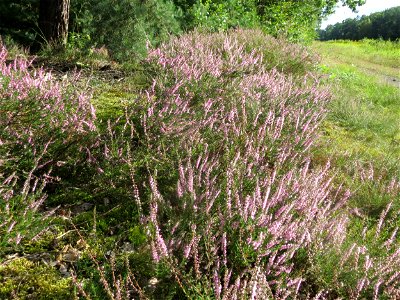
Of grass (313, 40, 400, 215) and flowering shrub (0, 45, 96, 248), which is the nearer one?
flowering shrub (0, 45, 96, 248)

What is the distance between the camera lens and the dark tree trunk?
607 cm

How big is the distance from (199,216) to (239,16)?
9.79 meters

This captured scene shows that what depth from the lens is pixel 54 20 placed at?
6.21 m

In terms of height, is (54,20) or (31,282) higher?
(54,20)

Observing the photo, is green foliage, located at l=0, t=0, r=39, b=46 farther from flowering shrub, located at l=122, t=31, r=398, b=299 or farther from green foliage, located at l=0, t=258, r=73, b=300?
green foliage, located at l=0, t=258, r=73, b=300

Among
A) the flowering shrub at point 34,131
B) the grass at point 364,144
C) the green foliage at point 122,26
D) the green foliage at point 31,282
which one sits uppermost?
the green foliage at point 122,26

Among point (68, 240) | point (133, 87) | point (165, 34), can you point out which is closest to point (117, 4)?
point (165, 34)

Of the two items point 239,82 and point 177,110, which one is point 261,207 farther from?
point 239,82

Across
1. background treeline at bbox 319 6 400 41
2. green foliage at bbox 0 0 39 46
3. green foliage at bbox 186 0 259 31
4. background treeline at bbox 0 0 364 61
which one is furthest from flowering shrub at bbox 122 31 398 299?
background treeline at bbox 319 6 400 41

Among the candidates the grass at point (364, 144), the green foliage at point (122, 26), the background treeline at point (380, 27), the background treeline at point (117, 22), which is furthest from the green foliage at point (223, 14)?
the background treeline at point (380, 27)

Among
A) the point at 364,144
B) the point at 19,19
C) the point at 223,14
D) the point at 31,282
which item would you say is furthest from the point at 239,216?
the point at 223,14

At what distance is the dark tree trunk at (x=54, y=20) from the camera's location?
6066 millimetres

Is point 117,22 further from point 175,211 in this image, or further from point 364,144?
point 175,211

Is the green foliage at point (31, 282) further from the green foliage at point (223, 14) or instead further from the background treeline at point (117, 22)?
the green foliage at point (223, 14)
